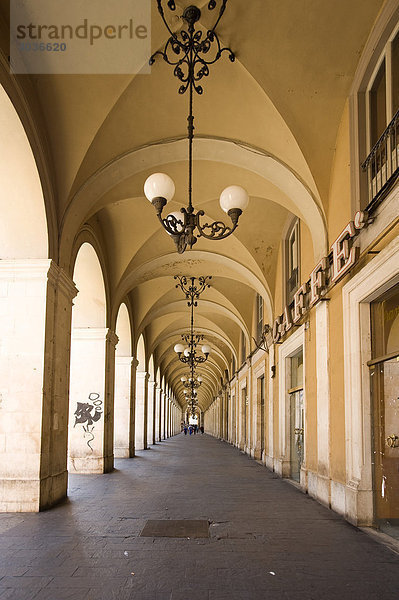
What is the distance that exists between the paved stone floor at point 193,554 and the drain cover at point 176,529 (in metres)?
0.13

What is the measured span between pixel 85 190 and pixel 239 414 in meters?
16.4

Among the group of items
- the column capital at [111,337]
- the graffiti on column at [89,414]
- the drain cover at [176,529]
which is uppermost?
the column capital at [111,337]

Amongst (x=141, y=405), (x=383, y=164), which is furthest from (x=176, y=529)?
(x=141, y=405)

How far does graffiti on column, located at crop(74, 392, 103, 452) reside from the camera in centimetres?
1222

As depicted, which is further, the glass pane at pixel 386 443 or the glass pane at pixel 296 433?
the glass pane at pixel 296 433

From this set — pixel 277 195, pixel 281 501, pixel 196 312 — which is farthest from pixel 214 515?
pixel 196 312

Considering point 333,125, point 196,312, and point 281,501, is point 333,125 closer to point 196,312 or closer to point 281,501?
point 281,501

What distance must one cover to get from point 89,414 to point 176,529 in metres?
6.53

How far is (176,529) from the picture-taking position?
6.13 m

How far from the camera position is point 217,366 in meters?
35.1

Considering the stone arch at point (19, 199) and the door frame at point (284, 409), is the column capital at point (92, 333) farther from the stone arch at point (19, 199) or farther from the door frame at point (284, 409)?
the stone arch at point (19, 199)

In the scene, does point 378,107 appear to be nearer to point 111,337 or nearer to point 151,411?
point 111,337

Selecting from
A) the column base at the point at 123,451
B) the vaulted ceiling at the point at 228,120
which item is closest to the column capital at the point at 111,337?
the vaulted ceiling at the point at 228,120

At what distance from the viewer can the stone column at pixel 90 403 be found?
12.2m
